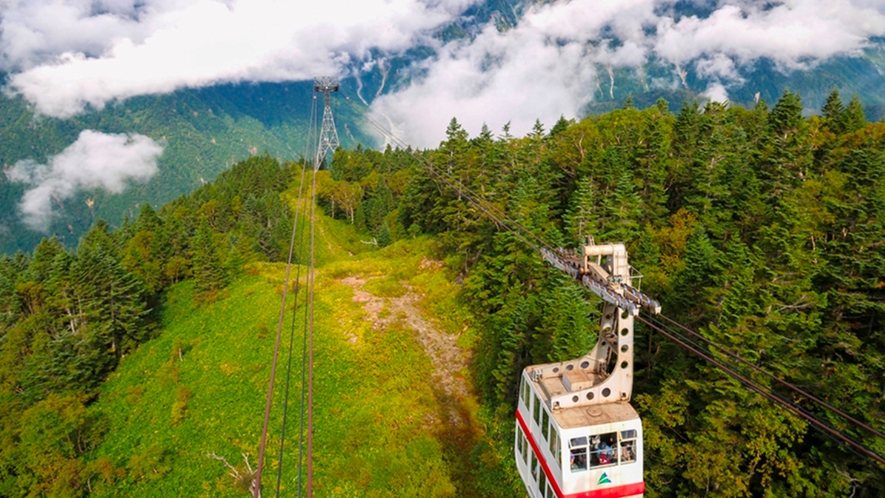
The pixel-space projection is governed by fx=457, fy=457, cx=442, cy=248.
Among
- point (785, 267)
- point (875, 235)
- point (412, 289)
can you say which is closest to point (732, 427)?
point (785, 267)

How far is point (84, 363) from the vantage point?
48.4 metres

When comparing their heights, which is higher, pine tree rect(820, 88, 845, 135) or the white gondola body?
pine tree rect(820, 88, 845, 135)

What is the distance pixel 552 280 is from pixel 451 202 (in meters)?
23.1

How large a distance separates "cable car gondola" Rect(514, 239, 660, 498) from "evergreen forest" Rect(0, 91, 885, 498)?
8.44 m

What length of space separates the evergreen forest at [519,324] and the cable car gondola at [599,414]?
8.44 m

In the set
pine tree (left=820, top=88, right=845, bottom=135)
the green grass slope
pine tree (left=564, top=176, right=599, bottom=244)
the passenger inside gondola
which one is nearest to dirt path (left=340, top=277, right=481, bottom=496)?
the green grass slope

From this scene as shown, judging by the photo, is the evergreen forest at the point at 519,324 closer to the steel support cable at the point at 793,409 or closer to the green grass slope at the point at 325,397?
the green grass slope at the point at 325,397

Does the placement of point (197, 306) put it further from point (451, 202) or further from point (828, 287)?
point (828, 287)

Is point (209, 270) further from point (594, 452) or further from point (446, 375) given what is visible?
point (594, 452)

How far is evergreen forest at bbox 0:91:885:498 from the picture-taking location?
19.3 metres

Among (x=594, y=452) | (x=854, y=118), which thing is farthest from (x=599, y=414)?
(x=854, y=118)

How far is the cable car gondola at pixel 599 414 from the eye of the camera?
1209 cm

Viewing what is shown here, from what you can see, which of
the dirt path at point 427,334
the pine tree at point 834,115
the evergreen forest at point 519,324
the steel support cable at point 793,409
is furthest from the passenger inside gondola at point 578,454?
the pine tree at point 834,115

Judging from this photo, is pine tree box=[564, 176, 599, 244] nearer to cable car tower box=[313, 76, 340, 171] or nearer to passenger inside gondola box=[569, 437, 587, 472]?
passenger inside gondola box=[569, 437, 587, 472]
